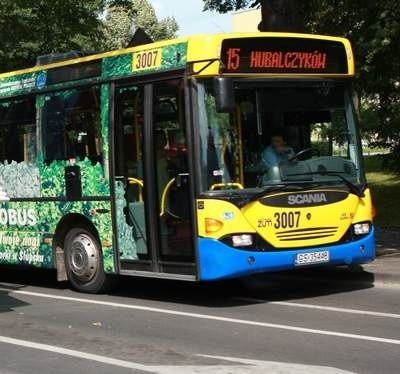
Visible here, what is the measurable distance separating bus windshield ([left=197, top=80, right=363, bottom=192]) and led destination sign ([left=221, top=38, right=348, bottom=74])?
0.17m

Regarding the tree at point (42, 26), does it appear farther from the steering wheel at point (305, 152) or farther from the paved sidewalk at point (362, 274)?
the steering wheel at point (305, 152)

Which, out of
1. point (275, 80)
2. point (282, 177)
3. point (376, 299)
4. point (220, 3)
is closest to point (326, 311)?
point (376, 299)

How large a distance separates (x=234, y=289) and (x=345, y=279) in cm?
154

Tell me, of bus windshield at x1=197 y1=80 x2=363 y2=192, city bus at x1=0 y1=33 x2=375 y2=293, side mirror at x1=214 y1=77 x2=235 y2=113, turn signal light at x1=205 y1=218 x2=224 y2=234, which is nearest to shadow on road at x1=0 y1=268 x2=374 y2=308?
city bus at x1=0 y1=33 x2=375 y2=293

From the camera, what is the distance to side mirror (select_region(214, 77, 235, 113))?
830cm

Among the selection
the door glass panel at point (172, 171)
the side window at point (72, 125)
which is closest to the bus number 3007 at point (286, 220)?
the door glass panel at point (172, 171)

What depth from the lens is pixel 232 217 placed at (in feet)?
28.3

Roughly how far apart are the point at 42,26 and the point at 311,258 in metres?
13.4

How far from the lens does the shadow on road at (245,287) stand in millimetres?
9953

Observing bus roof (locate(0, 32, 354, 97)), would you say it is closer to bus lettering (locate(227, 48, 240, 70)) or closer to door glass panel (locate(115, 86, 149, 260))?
bus lettering (locate(227, 48, 240, 70))

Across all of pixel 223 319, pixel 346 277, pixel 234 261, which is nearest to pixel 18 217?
pixel 234 261

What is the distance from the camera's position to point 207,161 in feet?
28.6

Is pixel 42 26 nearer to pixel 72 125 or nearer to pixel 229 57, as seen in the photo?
pixel 72 125

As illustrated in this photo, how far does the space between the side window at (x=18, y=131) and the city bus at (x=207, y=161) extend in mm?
566
